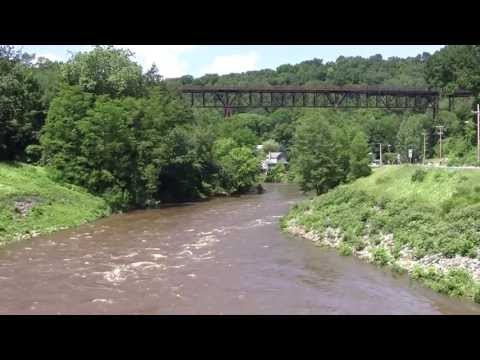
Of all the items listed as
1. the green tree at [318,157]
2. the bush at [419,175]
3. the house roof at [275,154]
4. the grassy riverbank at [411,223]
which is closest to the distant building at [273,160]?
the house roof at [275,154]

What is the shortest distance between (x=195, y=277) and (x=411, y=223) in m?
11.8

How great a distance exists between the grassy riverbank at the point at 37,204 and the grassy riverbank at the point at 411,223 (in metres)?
15.5

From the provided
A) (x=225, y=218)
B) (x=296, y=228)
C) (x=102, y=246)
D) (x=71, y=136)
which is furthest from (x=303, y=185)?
→ (x=102, y=246)

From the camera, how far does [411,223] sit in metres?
28.8

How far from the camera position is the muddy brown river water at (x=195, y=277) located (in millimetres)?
19953

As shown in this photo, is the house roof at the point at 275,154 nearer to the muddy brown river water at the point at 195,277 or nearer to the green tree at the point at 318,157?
the green tree at the point at 318,157

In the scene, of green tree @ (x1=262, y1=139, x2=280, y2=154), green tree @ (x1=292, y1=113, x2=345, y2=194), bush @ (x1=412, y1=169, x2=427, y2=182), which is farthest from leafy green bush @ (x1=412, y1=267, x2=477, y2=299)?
green tree @ (x1=262, y1=139, x2=280, y2=154)

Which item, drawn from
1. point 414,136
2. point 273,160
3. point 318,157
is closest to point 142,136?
point 318,157

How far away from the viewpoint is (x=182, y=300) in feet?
68.0

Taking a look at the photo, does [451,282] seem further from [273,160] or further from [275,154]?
[275,154]

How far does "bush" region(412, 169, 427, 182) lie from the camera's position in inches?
1432

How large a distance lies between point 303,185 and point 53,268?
1149 inches
